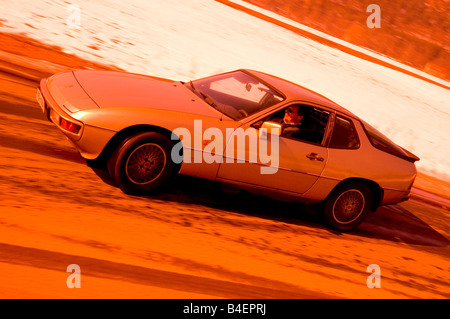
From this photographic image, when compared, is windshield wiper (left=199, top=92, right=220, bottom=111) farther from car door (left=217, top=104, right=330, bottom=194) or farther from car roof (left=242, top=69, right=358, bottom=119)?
car roof (left=242, top=69, right=358, bottom=119)

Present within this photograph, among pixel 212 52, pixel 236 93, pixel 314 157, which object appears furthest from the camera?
pixel 212 52

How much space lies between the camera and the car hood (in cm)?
499

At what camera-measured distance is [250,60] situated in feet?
62.0

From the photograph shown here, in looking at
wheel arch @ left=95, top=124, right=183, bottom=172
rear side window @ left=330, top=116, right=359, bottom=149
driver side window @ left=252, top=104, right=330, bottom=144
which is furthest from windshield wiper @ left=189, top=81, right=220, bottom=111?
rear side window @ left=330, top=116, right=359, bottom=149

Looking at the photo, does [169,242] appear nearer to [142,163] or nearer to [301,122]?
[142,163]

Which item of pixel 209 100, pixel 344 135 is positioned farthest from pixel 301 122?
pixel 209 100

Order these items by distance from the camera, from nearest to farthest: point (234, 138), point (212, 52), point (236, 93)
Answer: point (234, 138), point (236, 93), point (212, 52)

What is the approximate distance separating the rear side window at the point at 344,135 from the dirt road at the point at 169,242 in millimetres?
1101

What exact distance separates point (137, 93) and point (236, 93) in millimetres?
1486

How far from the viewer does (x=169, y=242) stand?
14.9 ft

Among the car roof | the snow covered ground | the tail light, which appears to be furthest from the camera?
the snow covered ground

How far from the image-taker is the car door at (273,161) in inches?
206

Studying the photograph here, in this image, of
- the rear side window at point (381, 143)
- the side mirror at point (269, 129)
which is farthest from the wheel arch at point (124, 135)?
the rear side window at point (381, 143)

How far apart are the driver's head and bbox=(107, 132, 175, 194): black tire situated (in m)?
1.55
